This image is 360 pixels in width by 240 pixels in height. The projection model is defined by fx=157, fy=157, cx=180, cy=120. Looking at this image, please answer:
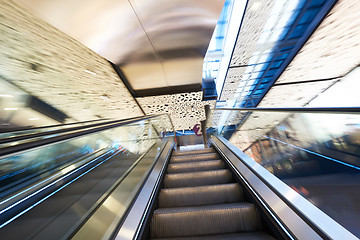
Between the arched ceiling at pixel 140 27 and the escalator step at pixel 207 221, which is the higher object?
the arched ceiling at pixel 140 27

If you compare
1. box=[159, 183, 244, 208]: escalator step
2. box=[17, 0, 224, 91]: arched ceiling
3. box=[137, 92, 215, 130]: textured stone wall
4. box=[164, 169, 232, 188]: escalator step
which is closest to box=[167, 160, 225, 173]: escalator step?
box=[164, 169, 232, 188]: escalator step

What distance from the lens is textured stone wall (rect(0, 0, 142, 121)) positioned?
2533 millimetres

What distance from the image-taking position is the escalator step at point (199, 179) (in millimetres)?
2311

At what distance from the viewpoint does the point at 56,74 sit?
12.4 feet

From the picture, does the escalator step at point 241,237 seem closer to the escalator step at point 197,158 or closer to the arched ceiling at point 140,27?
the escalator step at point 197,158

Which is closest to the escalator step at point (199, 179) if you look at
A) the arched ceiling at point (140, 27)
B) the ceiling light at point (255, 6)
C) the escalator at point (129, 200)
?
the escalator at point (129, 200)

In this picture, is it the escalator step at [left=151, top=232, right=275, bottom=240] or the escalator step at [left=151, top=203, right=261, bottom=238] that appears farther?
the escalator step at [left=151, top=203, right=261, bottom=238]

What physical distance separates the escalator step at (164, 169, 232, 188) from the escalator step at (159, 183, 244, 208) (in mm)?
370

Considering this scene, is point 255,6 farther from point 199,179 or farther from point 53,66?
point 53,66

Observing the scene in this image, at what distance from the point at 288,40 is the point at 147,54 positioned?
3.87 metres

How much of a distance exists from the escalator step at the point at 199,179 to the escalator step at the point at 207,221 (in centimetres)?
74

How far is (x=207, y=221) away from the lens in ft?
4.93

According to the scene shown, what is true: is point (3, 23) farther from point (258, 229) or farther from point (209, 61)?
point (209, 61)

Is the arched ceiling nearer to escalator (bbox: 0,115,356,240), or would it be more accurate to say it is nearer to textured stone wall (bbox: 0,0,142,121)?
textured stone wall (bbox: 0,0,142,121)
